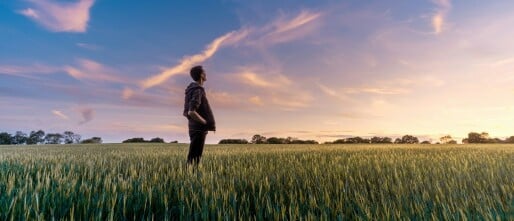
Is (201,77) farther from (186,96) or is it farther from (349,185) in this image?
(349,185)

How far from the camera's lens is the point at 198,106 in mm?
5746

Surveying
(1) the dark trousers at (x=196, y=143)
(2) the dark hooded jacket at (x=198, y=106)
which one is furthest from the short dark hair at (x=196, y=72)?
(1) the dark trousers at (x=196, y=143)

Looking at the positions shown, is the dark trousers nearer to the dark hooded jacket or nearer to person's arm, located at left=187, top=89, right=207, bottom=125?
the dark hooded jacket

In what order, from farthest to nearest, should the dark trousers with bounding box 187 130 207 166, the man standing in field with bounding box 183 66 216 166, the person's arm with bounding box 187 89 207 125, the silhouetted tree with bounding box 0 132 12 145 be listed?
1. the silhouetted tree with bounding box 0 132 12 145
2. the dark trousers with bounding box 187 130 207 166
3. the man standing in field with bounding box 183 66 216 166
4. the person's arm with bounding box 187 89 207 125

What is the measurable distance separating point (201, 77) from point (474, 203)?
4.53 meters

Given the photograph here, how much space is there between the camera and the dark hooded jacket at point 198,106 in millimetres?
5699

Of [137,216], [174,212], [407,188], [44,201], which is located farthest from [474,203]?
[44,201]

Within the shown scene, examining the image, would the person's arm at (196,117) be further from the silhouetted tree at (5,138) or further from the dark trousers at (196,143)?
the silhouetted tree at (5,138)

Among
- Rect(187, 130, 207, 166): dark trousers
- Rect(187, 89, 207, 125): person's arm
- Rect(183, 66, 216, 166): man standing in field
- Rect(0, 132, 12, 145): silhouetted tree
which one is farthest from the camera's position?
Rect(0, 132, 12, 145): silhouetted tree

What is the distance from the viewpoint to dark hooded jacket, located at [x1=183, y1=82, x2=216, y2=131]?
5.70 metres

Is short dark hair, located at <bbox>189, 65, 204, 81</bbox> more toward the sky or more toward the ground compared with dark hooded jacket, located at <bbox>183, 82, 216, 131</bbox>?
more toward the sky

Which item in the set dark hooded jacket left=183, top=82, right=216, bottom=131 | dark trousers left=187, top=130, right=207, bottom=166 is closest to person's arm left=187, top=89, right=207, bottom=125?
dark hooded jacket left=183, top=82, right=216, bottom=131

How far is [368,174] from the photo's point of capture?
5.06 metres

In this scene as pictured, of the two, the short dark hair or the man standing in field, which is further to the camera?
the short dark hair
